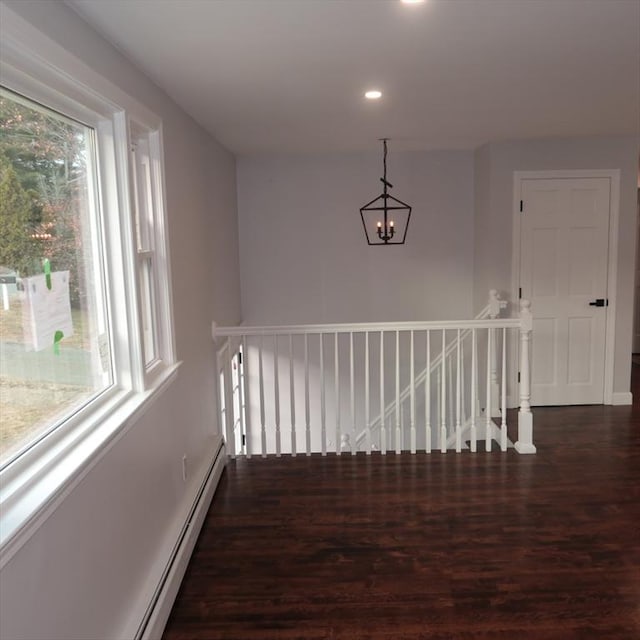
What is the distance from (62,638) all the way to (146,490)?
0.83 metres

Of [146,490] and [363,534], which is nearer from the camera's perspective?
[146,490]

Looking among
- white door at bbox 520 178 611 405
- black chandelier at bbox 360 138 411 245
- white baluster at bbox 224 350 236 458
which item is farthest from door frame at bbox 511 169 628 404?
white baluster at bbox 224 350 236 458

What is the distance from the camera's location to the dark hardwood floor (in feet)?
7.54

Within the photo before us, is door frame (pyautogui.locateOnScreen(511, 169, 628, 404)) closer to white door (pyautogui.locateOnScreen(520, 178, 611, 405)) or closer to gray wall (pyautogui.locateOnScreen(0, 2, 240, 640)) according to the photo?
white door (pyautogui.locateOnScreen(520, 178, 611, 405))

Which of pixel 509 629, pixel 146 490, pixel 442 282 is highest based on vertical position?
pixel 442 282

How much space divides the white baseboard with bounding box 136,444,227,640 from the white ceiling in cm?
212

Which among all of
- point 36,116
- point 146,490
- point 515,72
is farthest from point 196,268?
point 515,72

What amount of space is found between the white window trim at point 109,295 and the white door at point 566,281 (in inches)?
134

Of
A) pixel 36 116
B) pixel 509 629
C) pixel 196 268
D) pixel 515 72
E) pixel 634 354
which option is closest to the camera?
pixel 36 116

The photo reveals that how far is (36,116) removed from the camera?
1785mm

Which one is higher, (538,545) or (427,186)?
(427,186)

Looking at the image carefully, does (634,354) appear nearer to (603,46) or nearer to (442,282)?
(442,282)

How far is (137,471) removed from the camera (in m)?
2.29

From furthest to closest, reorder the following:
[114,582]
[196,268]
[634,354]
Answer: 1. [634,354]
2. [196,268]
3. [114,582]
